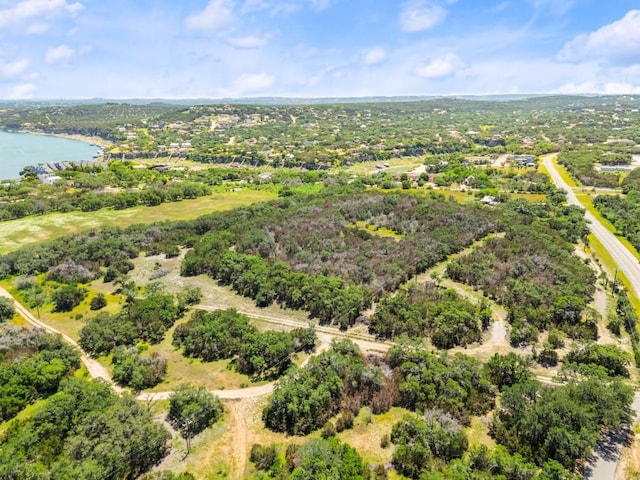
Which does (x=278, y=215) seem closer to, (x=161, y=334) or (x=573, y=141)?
(x=161, y=334)

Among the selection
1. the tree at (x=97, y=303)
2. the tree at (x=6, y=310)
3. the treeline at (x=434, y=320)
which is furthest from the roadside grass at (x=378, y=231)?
the tree at (x=6, y=310)

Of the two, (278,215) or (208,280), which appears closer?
(208,280)

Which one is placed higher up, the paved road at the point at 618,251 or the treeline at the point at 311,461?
the treeline at the point at 311,461

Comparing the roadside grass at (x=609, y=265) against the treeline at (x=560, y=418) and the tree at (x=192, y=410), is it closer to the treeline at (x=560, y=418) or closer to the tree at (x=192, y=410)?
the treeline at (x=560, y=418)

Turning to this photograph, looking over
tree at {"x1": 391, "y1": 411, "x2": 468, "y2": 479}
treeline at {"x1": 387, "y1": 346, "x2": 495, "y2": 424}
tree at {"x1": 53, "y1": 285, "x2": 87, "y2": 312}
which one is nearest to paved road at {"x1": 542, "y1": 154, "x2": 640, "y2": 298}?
treeline at {"x1": 387, "y1": 346, "x2": 495, "y2": 424}

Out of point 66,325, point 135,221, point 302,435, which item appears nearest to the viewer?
point 302,435

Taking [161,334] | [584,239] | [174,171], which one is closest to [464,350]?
[161,334]
